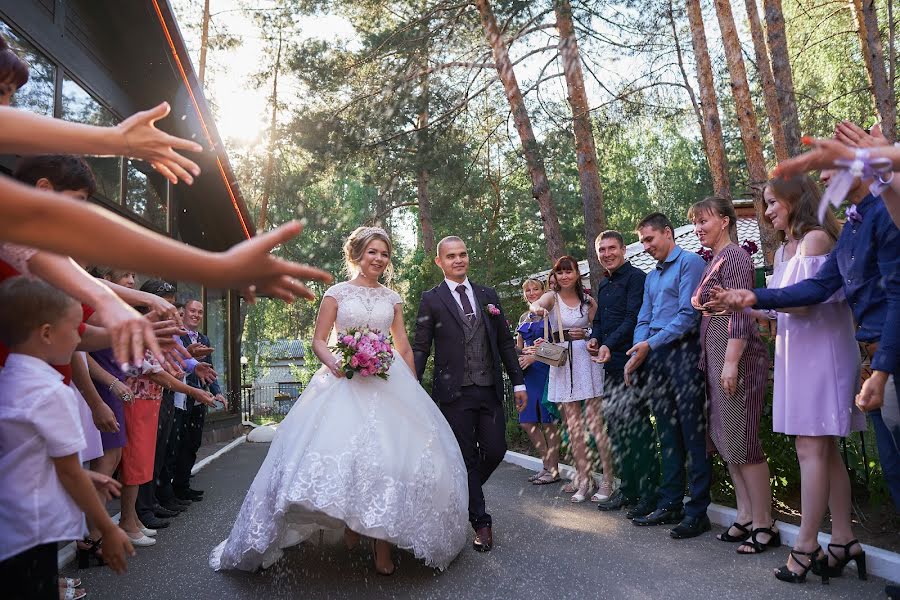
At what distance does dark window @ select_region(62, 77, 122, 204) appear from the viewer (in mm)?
9664

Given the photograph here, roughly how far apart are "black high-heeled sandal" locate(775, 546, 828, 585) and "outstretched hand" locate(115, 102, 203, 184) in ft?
13.3

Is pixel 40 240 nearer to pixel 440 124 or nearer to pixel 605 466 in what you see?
pixel 605 466

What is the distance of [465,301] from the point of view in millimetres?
6395

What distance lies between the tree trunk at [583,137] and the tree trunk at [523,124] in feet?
2.85

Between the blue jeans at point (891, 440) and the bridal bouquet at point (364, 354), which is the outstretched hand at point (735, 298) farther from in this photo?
the bridal bouquet at point (364, 354)

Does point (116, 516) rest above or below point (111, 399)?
below

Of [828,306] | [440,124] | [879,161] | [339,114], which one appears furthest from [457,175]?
[879,161]

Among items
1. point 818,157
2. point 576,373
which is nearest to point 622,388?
point 576,373

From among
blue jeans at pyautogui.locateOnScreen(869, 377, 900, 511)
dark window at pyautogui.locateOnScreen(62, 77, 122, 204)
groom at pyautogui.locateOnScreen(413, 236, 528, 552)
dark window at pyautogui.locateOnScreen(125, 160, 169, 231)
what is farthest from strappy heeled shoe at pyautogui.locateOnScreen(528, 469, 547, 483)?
dark window at pyautogui.locateOnScreen(125, 160, 169, 231)

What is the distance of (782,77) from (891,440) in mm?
9353

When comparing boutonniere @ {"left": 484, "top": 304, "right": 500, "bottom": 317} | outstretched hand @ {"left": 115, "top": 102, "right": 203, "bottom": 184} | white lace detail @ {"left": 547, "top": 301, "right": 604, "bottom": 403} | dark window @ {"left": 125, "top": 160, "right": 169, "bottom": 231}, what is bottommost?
white lace detail @ {"left": 547, "top": 301, "right": 604, "bottom": 403}

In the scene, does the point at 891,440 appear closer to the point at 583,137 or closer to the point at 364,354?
the point at 364,354

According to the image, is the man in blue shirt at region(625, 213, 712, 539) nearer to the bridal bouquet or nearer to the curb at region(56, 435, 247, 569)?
the bridal bouquet

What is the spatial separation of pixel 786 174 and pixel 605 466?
5.49 meters
